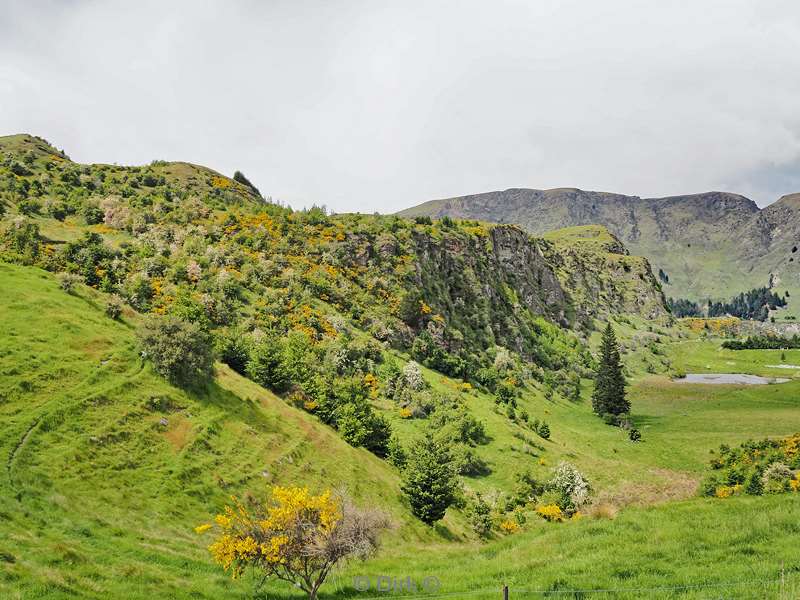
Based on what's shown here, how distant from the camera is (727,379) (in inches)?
6211

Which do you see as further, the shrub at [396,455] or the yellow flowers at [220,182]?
the yellow flowers at [220,182]

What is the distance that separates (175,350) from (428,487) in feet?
79.2

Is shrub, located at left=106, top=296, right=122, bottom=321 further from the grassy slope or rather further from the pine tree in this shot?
the pine tree

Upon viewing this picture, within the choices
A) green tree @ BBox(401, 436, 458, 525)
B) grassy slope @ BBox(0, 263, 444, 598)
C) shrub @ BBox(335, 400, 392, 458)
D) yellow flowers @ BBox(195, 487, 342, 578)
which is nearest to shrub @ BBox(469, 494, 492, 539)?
grassy slope @ BBox(0, 263, 444, 598)

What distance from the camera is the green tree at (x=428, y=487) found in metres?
39.4

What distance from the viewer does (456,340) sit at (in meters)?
108

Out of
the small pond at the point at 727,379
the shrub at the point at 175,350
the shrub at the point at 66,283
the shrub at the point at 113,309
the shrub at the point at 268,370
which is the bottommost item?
the small pond at the point at 727,379

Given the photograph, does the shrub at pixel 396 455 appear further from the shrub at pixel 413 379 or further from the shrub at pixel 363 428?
the shrub at pixel 413 379

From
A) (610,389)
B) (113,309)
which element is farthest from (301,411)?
(610,389)

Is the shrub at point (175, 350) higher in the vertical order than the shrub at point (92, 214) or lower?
lower

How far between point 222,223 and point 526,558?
3700 inches

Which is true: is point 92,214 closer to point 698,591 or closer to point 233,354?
point 233,354

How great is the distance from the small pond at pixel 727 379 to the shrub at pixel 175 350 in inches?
6181

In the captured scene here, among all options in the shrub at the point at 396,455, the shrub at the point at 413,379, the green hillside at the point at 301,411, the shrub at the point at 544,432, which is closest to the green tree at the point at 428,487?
the green hillside at the point at 301,411
